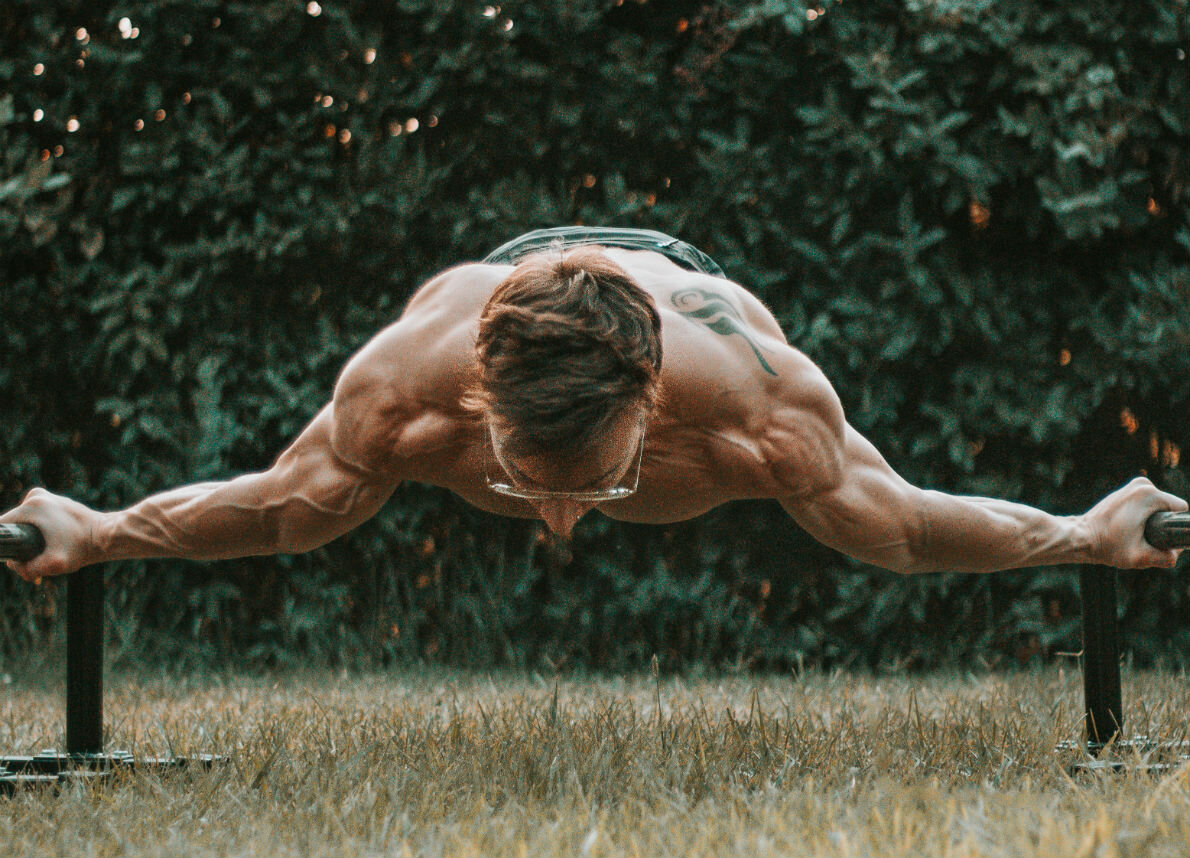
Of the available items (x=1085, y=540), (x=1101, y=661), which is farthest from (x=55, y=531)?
(x=1101, y=661)

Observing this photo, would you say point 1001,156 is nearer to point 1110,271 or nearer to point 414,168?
point 1110,271

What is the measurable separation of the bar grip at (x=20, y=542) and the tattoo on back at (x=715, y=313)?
143 centimetres

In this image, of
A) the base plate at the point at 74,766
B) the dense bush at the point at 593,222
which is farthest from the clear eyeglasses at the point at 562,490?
the dense bush at the point at 593,222

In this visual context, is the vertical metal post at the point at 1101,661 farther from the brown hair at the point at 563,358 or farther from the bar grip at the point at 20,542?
the bar grip at the point at 20,542

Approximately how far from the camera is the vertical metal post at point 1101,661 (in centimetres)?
254

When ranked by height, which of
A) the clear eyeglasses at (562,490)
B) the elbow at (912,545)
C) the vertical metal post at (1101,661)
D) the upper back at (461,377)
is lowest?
the vertical metal post at (1101,661)

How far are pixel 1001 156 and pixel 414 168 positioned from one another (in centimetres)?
212

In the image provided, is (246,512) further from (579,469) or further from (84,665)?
(579,469)

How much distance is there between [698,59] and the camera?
425 centimetres

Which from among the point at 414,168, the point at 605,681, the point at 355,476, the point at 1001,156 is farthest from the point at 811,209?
the point at 355,476

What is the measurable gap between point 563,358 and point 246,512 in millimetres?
854

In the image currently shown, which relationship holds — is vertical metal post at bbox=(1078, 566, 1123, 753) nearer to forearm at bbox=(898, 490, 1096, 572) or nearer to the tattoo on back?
forearm at bbox=(898, 490, 1096, 572)

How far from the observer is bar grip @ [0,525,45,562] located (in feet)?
7.75

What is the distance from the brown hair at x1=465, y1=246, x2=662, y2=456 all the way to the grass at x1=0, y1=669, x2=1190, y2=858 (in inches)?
25.9
